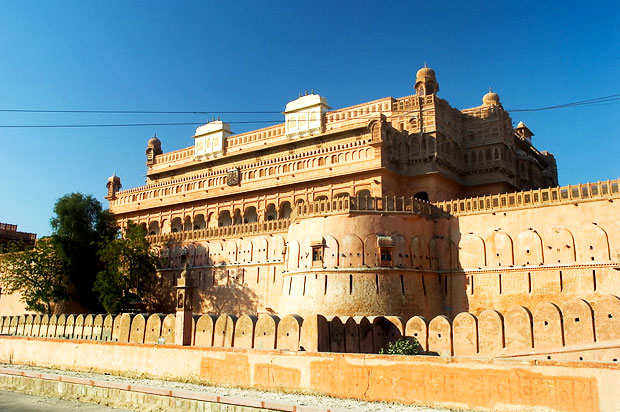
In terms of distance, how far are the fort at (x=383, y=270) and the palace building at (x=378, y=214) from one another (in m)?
0.09

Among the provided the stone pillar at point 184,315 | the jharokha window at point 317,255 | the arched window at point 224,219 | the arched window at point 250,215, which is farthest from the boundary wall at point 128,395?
the arched window at point 224,219

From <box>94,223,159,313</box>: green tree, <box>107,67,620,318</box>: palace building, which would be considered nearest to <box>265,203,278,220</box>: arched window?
<box>107,67,620,318</box>: palace building

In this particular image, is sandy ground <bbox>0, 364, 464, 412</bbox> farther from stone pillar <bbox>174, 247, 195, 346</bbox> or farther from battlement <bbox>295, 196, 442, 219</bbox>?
battlement <bbox>295, 196, 442, 219</bbox>

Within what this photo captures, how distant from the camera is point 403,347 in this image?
62.1 ft

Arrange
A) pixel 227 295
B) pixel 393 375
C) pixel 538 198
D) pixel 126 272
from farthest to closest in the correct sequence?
pixel 126 272
pixel 227 295
pixel 538 198
pixel 393 375

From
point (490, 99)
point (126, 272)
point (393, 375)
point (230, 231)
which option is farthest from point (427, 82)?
point (393, 375)

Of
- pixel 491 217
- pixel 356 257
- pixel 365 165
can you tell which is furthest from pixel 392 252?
pixel 365 165

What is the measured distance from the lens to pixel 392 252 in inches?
996

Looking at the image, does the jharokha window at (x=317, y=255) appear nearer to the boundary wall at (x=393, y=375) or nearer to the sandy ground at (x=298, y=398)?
the boundary wall at (x=393, y=375)

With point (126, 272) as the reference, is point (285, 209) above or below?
above

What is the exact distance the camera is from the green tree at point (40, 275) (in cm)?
3719

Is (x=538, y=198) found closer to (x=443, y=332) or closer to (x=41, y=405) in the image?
(x=443, y=332)

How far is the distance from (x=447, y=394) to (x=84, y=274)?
31.5m

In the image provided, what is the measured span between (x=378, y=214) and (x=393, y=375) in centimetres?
1150
